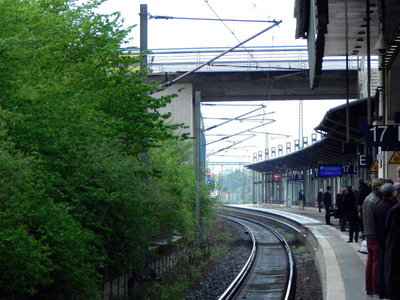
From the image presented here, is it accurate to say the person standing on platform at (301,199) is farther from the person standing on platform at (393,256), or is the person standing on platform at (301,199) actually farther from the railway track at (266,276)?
the person standing on platform at (393,256)

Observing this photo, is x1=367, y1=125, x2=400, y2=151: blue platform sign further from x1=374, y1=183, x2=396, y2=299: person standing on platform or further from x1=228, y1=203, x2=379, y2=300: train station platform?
x1=374, y1=183, x2=396, y2=299: person standing on platform

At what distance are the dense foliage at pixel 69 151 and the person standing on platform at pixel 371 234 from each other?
14.6 ft

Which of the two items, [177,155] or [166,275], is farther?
[177,155]

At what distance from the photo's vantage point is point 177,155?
107 feet

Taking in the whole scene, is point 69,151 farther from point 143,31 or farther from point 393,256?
point 393,256

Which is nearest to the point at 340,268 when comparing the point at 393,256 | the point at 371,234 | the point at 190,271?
the point at 371,234

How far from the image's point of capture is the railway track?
22.9 metres

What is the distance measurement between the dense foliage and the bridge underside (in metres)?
20.5

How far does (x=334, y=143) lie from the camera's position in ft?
150

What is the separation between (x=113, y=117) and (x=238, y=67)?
975 inches

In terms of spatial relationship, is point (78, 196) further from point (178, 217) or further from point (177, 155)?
point (177, 155)

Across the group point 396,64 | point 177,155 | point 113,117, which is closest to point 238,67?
point 177,155

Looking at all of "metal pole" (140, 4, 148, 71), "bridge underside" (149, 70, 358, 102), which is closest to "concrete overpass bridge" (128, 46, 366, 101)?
"bridge underside" (149, 70, 358, 102)

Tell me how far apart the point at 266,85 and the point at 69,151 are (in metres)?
30.0
